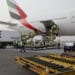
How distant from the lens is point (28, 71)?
944cm

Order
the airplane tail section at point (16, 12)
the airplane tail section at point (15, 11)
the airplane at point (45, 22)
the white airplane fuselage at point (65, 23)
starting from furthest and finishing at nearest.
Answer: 1. the airplane tail section at point (15, 11)
2. the airplane tail section at point (16, 12)
3. the airplane at point (45, 22)
4. the white airplane fuselage at point (65, 23)

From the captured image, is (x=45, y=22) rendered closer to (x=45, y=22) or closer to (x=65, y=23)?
(x=45, y=22)

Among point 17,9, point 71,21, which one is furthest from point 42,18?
point 17,9

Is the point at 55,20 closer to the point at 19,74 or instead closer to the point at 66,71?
the point at 19,74

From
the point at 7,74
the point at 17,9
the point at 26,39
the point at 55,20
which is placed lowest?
the point at 7,74

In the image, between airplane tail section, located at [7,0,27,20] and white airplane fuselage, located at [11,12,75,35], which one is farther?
airplane tail section, located at [7,0,27,20]

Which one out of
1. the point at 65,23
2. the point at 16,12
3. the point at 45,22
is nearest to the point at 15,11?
the point at 16,12

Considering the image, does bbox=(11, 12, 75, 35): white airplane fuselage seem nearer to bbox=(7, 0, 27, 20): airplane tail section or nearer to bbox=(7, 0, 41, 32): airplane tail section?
bbox=(7, 0, 41, 32): airplane tail section

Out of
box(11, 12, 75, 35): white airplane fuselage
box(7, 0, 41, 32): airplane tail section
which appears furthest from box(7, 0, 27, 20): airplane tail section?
box(11, 12, 75, 35): white airplane fuselage

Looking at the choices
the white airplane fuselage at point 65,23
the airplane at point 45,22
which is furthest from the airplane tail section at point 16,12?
the white airplane fuselage at point 65,23

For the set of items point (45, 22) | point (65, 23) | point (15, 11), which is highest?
point (15, 11)

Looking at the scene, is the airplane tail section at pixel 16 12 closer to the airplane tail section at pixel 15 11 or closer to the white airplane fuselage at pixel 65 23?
the airplane tail section at pixel 15 11

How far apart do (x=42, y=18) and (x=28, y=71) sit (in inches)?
381

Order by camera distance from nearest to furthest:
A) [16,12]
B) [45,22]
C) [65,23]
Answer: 1. [65,23]
2. [45,22]
3. [16,12]
